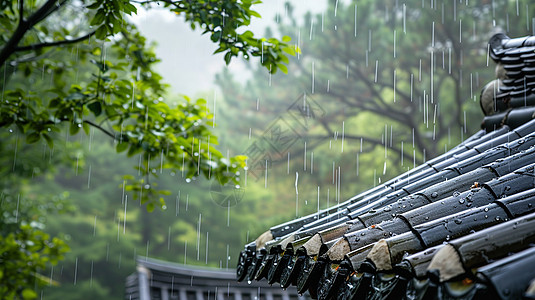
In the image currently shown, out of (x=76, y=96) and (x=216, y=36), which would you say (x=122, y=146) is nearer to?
(x=76, y=96)

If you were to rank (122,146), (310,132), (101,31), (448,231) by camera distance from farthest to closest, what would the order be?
(310,132), (122,146), (101,31), (448,231)

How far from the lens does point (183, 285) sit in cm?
537

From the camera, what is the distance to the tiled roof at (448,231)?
1078mm

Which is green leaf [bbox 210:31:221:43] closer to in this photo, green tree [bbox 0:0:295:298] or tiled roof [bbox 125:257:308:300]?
green tree [bbox 0:0:295:298]

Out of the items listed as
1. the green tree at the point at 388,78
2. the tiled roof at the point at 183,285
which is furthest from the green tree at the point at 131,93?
the green tree at the point at 388,78

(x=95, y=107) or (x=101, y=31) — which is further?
(x=95, y=107)

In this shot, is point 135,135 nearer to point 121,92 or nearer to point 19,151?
point 121,92

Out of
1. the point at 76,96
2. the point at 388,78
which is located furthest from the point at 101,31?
the point at 388,78

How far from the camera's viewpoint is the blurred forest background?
1059 cm

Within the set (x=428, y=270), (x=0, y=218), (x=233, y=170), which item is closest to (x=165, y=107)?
(x=233, y=170)

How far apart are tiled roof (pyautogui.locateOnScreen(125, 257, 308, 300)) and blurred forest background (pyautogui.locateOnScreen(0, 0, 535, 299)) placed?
4.65 metres

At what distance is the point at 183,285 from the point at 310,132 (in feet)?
26.3

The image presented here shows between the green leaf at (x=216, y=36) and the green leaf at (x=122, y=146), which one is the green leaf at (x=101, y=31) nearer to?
the green leaf at (x=216, y=36)

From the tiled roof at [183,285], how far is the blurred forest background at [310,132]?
4653mm
